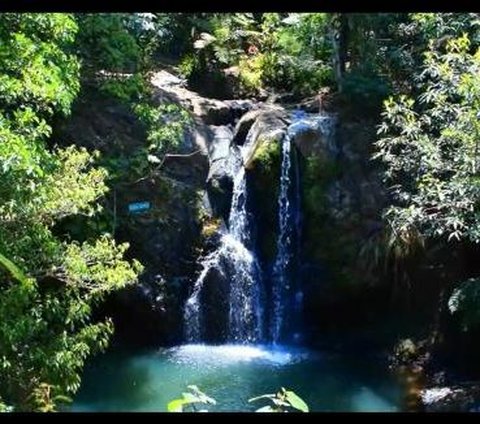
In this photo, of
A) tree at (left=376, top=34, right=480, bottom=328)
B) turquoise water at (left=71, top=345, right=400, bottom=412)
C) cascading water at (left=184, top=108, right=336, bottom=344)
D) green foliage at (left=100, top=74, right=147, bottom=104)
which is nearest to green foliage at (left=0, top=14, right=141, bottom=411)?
turquoise water at (left=71, top=345, right=400, bottom=412)

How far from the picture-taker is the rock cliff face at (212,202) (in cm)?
1003

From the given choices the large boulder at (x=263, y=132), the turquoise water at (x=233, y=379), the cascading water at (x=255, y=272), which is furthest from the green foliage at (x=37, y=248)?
the large boulder at (x=263, y=132)

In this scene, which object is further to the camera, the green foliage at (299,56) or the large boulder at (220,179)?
the green foliage at (299,56)

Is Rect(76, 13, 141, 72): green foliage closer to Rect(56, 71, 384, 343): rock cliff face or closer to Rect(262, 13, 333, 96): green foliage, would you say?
Rect(56, 71, 384, 343): rock cliff face

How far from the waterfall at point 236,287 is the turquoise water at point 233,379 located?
49cm

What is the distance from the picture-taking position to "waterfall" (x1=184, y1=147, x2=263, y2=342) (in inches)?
403

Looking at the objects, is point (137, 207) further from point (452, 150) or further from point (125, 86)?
point (452, 150)

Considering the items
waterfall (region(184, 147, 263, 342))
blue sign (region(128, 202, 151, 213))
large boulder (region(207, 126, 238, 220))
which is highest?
large boulder (region(207, 126, 238, 220))

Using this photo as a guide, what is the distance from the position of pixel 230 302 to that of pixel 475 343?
3773 mm

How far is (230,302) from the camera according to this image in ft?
34.2

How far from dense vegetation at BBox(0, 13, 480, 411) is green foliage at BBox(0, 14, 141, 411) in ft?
0.05

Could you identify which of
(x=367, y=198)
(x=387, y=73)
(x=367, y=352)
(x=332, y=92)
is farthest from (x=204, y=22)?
(x=367, y=352)

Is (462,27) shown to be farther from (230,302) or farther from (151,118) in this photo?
(230,302)

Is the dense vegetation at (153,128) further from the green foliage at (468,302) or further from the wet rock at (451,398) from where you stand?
the wet rock at (451,398)
